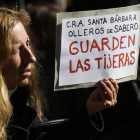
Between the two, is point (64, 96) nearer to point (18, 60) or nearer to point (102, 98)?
point (102, 98)

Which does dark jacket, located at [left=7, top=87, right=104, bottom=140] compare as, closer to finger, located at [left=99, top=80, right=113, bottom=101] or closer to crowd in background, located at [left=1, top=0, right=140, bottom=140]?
finger, located at [left=99, top=80, right=113, bottom=101]

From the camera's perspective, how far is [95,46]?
2.03 meters

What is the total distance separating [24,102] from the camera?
6.79 ft

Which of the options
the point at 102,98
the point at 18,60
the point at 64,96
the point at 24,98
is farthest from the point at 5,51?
the point at 64,96

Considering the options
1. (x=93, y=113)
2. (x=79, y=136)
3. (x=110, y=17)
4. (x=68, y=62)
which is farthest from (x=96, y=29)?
(x=79, y=136)

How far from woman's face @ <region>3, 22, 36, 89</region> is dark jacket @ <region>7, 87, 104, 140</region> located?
0.71 ft

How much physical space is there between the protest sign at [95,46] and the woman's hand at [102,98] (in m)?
0.07

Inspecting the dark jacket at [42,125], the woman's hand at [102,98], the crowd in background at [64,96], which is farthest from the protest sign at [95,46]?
the crowd in background at [64,96]

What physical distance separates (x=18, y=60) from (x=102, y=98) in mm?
471

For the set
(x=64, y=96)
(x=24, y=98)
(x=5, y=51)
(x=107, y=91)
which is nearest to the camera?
(x=5, y=51)

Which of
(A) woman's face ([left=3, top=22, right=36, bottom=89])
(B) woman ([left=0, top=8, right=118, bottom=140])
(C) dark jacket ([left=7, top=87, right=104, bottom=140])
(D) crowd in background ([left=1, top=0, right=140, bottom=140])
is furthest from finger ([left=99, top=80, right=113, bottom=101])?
(D) crowd in background ([left=1, top=0, right=140, bottom=140])

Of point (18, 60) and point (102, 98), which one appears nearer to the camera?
point (18, 60)

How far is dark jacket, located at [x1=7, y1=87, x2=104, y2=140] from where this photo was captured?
1939 mm

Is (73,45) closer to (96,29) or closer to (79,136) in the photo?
(96,29)
